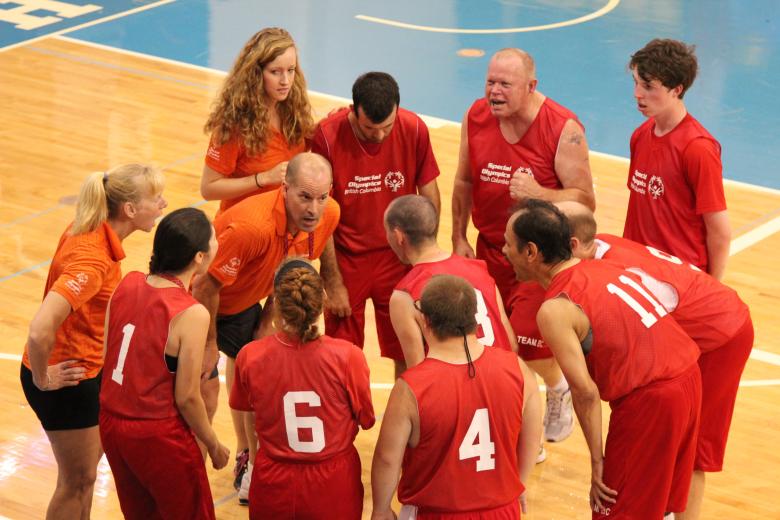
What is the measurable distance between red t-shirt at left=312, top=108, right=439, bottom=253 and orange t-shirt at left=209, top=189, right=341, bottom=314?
0.93 feet

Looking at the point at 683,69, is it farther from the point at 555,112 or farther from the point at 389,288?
the point at 389,288

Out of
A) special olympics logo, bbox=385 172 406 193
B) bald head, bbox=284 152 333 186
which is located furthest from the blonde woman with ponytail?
special olympics logo, bbox=385 172 406 193

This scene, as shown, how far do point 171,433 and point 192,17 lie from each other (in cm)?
1178

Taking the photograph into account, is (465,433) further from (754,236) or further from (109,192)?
(754,236)

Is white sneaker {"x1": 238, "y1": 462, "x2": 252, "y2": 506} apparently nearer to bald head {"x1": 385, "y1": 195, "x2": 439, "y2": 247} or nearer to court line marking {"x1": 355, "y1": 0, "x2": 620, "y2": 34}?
bald head {"x1": 385, "y1": 195, "x2": 439, "y2": 247}

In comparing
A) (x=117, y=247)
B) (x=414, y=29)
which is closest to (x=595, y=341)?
(x=117, y=247)

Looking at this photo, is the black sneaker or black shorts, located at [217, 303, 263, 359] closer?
black shorts, located at [217, 303, 263, 359]

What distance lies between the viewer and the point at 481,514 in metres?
4.64

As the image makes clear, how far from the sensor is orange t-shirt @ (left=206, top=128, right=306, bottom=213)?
21.5ft

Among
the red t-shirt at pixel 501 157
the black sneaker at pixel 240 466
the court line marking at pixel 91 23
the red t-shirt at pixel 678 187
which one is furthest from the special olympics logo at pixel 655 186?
the court line marking at pixel 91 23

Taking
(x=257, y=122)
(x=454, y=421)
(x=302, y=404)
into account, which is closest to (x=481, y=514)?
(x=454, y=421)

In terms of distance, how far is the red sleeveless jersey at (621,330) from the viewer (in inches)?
197

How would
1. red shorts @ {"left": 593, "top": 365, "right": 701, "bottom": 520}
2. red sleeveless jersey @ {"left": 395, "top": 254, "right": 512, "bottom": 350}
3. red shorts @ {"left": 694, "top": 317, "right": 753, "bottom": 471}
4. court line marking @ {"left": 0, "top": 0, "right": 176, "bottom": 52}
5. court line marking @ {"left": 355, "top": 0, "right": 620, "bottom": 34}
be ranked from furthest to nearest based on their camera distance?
court line marking @ {"left": 355, "top": 0, "right": 620, "bottom": 34} < court line marking @ {"left": 0, "top": 0, "right": 176, "bottom": 52} < red shorts @ {"left": 694, "top": 317, "right": 753, "bottom": 471} < red sleeveless jersey @ {"left": 395, "top": 254, "right": 512, "bottom": 350} < red shorts @ {"left": 593, "top": 365, "right": 701, "bottom": 520}

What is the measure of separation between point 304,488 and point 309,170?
1.76 m
